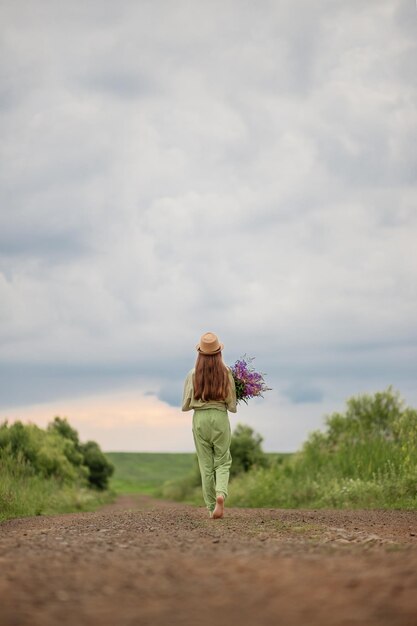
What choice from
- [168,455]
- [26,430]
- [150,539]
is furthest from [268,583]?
[168,455]

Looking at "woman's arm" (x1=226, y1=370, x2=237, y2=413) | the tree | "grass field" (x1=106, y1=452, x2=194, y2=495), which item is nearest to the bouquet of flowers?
"woman's arm" (x1=226, y1=370, x2=237, y2=413)

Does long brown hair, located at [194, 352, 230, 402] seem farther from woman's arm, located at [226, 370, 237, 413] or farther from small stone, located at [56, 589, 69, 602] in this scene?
small stone, located at [56, 589, 69, 602]

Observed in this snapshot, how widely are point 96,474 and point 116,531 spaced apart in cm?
3801

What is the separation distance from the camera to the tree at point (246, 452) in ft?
103

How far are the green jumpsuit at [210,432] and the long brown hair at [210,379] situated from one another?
0.13 meters

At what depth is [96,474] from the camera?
150 ft

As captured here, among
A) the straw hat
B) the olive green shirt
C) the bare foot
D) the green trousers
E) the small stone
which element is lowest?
the small stone

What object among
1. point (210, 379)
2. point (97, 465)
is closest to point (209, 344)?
point (210, 379)

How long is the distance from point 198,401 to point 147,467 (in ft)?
262

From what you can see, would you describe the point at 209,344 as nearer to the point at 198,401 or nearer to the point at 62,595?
the point at 198,401

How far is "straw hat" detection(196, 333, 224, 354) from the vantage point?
1195 centimetres

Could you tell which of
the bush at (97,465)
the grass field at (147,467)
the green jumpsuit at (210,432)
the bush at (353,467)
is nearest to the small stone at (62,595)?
the green jumpsuit at (210,432)

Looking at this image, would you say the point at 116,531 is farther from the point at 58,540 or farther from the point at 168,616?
the point at 168,616

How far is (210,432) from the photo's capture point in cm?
1210
